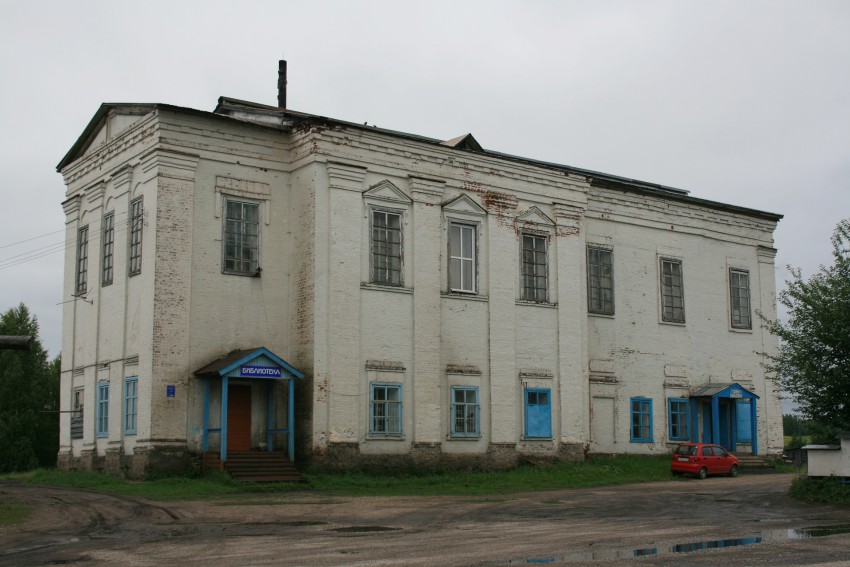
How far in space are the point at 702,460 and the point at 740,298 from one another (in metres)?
8.37

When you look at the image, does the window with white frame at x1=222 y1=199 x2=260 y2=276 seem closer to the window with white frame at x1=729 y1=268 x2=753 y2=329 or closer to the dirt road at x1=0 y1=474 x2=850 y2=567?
the dirt road at x1=0 y1=474 x2=850 y2=567

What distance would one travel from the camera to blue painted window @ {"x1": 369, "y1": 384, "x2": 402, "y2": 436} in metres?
27.5

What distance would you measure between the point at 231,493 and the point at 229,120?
32.1ft

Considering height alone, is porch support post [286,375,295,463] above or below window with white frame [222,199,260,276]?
below

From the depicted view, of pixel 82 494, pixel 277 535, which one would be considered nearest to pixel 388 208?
pixel 82 494

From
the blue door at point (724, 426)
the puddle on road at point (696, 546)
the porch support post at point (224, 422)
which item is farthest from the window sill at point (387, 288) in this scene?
the puddle on road at point (696, 546)

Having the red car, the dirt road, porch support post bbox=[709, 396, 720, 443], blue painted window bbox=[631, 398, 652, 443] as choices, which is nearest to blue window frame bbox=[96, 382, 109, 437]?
the dirt road

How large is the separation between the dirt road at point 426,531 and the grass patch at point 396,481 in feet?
4.11

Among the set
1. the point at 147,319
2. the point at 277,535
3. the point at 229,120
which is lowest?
the point at 277,535

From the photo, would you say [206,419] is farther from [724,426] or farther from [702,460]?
[724,426]

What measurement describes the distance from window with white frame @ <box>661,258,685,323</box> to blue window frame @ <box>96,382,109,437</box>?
18.4 meters

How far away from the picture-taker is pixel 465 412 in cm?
2939

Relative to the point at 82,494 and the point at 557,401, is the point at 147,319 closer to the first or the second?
the point at 82,494

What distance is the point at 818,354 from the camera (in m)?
22.1
